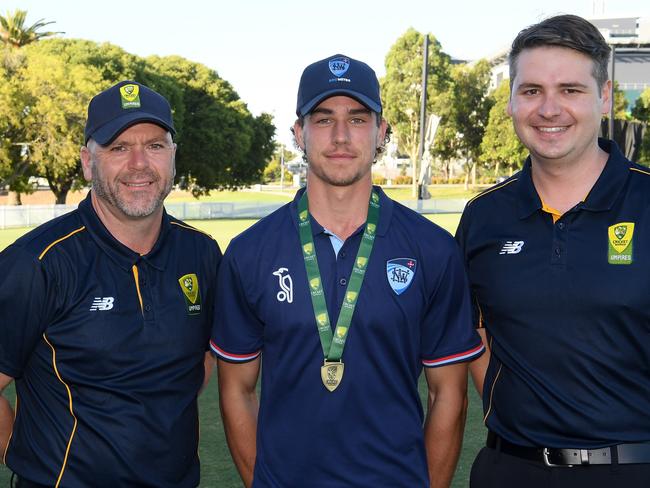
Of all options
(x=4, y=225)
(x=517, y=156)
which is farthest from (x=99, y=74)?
(x=517, y=156)

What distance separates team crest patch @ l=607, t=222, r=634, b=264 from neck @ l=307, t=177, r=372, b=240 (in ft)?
3.31

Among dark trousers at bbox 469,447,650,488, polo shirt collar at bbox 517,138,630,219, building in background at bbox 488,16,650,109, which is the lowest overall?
dark trousers at bbox 469,447,650,488

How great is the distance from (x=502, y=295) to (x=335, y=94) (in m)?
1.11

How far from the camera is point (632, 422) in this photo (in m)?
3.16

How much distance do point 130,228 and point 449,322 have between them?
1.48 meters

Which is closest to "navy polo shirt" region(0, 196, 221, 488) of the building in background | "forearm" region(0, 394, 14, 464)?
"forearm" region(0, 394, 14, 464)

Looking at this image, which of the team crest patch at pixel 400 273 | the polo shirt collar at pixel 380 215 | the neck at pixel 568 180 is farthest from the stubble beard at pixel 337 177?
the neck at pixel 568 180

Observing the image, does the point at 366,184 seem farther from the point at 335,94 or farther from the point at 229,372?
the point at 229,372

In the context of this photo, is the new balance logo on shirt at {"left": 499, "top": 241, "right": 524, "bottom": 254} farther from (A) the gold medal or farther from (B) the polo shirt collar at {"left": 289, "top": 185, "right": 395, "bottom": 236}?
(A) the gold medal

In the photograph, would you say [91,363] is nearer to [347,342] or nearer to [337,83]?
[347,342]

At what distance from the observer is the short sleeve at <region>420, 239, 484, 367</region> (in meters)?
3.25

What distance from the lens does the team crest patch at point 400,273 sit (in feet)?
10.3

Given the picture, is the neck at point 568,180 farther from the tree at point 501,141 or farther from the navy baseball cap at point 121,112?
the tree at point 501,141

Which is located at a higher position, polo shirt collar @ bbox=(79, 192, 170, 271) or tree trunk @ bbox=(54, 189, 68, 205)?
polo shirt collar @ bbox=(79, 192, 170, 271)
